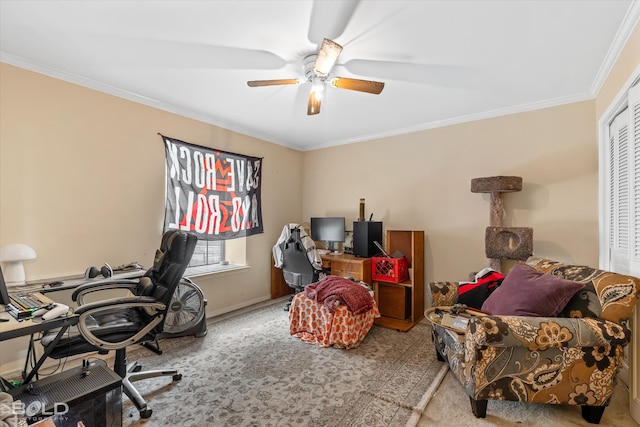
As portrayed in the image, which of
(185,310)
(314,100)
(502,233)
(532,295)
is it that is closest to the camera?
(532,295)

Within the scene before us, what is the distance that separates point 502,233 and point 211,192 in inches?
127

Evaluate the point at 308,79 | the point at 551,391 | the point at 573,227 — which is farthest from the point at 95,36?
the point at 573,227

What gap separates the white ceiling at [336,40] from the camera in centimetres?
168

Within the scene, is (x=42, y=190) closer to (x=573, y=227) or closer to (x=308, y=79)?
(x=308, y=79)

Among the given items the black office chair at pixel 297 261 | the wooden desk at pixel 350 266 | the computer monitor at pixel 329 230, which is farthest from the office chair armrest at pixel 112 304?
the computer monitor at pixel 329 230

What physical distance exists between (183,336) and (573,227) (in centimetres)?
404

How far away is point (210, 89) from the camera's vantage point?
273 cm

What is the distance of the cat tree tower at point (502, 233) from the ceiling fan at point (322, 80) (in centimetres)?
159

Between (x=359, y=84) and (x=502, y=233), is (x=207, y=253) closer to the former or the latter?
(x=359, y=84)

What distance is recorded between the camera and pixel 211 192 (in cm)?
347

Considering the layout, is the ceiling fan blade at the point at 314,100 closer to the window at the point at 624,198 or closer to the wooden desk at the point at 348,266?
the wooden desk at the point at 348,266

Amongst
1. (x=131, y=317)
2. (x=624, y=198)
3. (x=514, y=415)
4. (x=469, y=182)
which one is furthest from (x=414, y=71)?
(x=131, y=317)

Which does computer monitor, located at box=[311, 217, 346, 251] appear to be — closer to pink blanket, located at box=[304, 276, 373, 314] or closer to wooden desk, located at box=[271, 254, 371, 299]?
wooden desk, located at box=[271, 254, 371, 299]

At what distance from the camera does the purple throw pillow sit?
1.77 metres
